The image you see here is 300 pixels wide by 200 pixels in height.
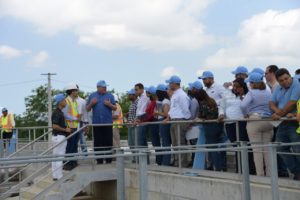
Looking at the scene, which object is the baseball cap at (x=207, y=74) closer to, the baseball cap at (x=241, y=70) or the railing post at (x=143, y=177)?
the baseball cap at (x=241, y=70)

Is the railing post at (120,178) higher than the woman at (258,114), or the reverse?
the woman at (258,114)

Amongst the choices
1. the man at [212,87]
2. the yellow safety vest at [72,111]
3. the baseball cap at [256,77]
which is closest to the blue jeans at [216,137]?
the man at [212,87]

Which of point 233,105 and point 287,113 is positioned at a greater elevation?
point 233,105

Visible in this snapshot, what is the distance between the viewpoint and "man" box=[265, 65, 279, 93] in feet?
25.0

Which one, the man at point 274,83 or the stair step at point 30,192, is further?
the stair step at point 30,192

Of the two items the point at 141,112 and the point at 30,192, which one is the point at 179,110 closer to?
the point at 141,112

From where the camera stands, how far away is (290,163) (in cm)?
656

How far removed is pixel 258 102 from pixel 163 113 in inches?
103

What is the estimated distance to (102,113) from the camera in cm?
1055

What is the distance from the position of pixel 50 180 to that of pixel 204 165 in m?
3.90

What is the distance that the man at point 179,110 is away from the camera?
9.01 m

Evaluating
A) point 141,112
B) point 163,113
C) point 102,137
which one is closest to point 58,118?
point 102,137

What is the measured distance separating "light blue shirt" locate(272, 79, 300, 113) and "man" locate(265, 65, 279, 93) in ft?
2.38

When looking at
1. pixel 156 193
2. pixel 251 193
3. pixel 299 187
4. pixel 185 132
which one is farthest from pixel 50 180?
pixel 299 187
